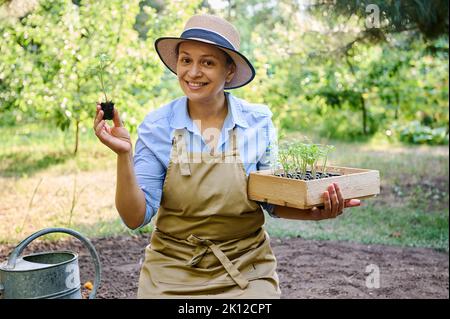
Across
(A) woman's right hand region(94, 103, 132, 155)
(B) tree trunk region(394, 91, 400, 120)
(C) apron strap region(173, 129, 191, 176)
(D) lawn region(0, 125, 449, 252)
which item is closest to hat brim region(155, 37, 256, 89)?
(C) apron strap region(173, 129, 191, 176)

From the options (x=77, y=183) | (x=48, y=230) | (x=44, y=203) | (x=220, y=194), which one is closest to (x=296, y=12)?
(x=77, y=183)

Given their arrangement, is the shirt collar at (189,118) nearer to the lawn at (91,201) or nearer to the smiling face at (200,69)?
the smiling face at (200,69)

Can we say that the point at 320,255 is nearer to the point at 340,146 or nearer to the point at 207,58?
the point at 207,58

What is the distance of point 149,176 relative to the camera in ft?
7.02

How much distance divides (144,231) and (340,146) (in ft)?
15.7

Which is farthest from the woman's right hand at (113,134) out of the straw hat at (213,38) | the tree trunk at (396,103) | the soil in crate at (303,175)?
the tree trunk at (396,103)

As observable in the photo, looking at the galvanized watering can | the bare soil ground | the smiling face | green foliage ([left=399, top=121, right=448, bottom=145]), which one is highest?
the smiling face

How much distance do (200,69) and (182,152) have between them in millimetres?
315

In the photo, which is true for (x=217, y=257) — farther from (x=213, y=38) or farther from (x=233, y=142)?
(x=213, y=38)

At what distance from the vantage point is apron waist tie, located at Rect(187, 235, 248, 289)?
213cm

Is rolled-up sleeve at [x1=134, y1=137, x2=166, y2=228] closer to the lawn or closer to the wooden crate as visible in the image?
the wooden crate

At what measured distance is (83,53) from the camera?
11.1 ft

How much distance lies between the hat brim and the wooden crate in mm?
402

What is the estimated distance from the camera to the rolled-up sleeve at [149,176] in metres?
2.10
